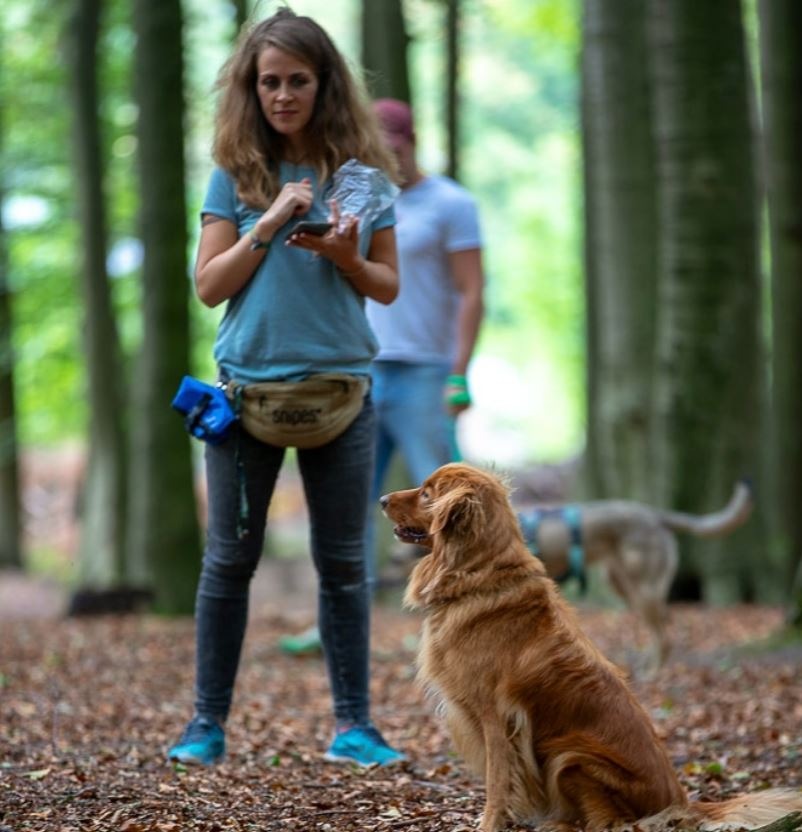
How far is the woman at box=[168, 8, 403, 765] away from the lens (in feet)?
16.2

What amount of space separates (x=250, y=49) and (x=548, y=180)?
102ft

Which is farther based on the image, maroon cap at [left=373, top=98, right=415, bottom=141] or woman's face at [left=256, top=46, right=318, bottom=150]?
maroon cap at [left=373, top=98, right=415, bottom=141]

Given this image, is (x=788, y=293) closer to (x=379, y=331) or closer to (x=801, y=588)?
(x=801, y=588)

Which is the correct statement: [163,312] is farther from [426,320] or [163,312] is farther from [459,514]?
[459,514]

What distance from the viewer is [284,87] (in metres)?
4.95

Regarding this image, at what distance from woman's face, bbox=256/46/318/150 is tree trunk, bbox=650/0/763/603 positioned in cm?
573

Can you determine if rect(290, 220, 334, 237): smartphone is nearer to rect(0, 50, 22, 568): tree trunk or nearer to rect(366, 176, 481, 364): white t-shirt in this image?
rect(366, 176, 481, 364): white t-shirt

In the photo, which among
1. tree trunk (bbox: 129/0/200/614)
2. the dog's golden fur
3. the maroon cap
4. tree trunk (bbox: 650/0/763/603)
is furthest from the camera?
tree trunk (bbox: 129/0/200/614)

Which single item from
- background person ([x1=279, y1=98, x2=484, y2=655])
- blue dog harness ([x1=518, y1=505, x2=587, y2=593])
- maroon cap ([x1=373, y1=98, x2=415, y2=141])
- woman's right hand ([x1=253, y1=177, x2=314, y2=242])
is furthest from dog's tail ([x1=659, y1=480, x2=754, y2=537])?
woman's right hand ([x1=253, y1=177, x2=314, y2=242])

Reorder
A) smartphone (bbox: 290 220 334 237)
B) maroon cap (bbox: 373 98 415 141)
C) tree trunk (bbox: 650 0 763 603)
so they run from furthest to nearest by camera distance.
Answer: tree trunk (bbox: 650 0 763 603) → maroon cap (bbox: 373 98 415 141) → smartphone (bbox: 290 220 334 237)

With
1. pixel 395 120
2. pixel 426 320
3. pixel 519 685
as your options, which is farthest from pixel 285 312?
pixel 395 120

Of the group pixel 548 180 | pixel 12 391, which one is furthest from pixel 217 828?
pixel 548 180

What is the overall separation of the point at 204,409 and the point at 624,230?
7.93m

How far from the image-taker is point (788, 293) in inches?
449
